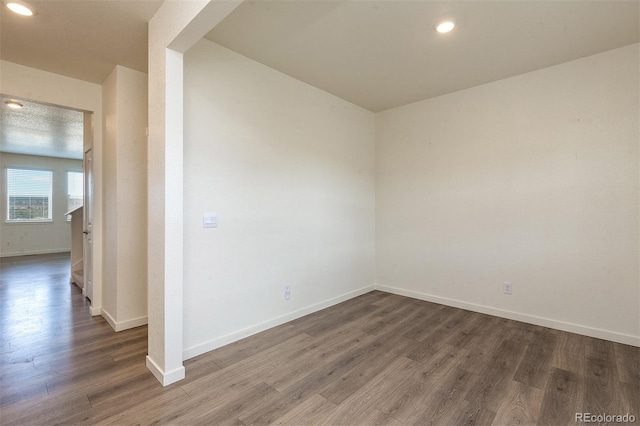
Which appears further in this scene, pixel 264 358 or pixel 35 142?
pixel 35 142

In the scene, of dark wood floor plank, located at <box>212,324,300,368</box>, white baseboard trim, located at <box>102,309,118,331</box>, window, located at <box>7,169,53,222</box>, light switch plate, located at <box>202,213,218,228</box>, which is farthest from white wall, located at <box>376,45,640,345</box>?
window, located at <box>7,169,53,222</box>

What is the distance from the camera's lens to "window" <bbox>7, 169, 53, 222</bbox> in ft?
23.8

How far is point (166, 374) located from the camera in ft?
6.58

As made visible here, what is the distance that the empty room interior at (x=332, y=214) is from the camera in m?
1.98

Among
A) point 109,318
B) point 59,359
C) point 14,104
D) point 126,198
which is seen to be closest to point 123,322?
point 109,318

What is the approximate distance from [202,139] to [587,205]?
12.2 ft

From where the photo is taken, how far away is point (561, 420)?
5.57 ft

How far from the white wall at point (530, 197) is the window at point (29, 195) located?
918 cm

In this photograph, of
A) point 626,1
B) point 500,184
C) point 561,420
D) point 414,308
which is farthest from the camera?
point 414,308

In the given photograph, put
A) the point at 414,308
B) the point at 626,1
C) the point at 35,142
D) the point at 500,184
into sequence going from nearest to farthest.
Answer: the point at 626,1 < the point at 500,184 < the point at 414,308 < the point at 35,142

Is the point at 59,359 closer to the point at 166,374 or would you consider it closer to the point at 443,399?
the point at 166,374

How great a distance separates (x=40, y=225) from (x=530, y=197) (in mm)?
10702

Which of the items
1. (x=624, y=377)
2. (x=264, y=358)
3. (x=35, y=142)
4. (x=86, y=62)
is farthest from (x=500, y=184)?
(x=35, y=142)

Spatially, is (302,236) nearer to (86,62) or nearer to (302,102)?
(302,102)
